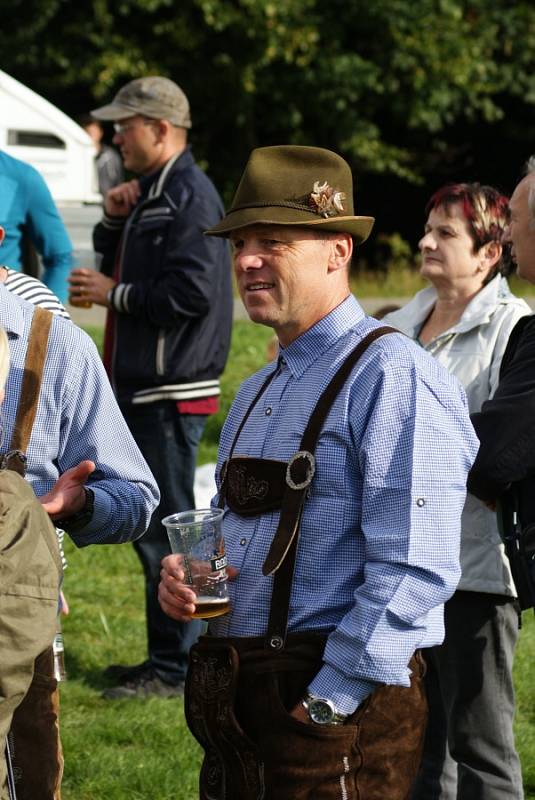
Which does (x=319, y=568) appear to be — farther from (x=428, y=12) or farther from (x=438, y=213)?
(x=428, y=12)

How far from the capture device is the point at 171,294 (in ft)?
18.6

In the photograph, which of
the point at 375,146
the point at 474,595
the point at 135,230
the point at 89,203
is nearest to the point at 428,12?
the point at 375,146

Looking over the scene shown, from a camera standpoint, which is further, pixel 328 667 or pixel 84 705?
pixel 84 705

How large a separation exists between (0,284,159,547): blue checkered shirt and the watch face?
2.33 ft

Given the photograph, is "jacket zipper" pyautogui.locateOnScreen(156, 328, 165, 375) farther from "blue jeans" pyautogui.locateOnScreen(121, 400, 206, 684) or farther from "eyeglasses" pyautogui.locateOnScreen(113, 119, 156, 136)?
"eyeglasses" pyautogui.locateOnScreen(113, 119, 156, 136)

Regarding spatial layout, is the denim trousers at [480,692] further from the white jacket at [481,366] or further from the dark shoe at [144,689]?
the dark shoe at [144,689]

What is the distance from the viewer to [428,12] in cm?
2520

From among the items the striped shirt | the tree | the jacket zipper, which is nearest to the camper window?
the jacket zipper

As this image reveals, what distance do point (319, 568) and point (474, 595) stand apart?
46.1 inches

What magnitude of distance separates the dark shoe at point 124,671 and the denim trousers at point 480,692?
209cm

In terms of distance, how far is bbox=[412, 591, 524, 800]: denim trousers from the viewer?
3.87 metres

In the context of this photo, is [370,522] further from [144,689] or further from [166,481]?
[144,689]

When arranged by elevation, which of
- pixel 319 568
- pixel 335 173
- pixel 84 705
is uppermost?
pixel 335 173

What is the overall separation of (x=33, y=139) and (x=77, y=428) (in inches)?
384
